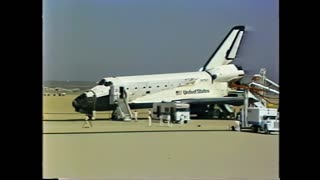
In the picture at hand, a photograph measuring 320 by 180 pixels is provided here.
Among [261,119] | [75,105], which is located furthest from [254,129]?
[75,105]

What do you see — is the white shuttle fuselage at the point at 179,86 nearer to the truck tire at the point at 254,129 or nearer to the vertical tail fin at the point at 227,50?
the vertical tail fin at the point at 227,50

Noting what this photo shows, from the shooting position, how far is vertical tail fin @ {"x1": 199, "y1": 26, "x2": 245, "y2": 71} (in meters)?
3.15

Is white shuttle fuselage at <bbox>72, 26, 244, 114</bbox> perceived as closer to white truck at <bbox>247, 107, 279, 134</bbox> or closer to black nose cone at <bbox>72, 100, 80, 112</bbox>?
black nose cone at <bbox>72, 100, 80, 112</bbox>

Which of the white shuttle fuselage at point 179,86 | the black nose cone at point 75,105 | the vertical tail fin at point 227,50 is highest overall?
the vertical tail fin at point 227,50

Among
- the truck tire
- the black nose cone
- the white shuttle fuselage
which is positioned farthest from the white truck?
the black nose cone

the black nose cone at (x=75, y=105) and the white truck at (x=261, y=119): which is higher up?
the black nose cone at (x=75, y=105)

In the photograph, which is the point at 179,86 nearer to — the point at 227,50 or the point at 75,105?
the point at 227,50

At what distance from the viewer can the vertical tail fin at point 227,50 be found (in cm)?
315

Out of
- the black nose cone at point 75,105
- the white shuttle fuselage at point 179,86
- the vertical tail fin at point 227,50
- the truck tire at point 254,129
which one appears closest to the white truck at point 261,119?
the truck tire at point 254,129

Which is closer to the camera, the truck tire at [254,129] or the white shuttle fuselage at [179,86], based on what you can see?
the white shuttle fuselage at [179,86]
